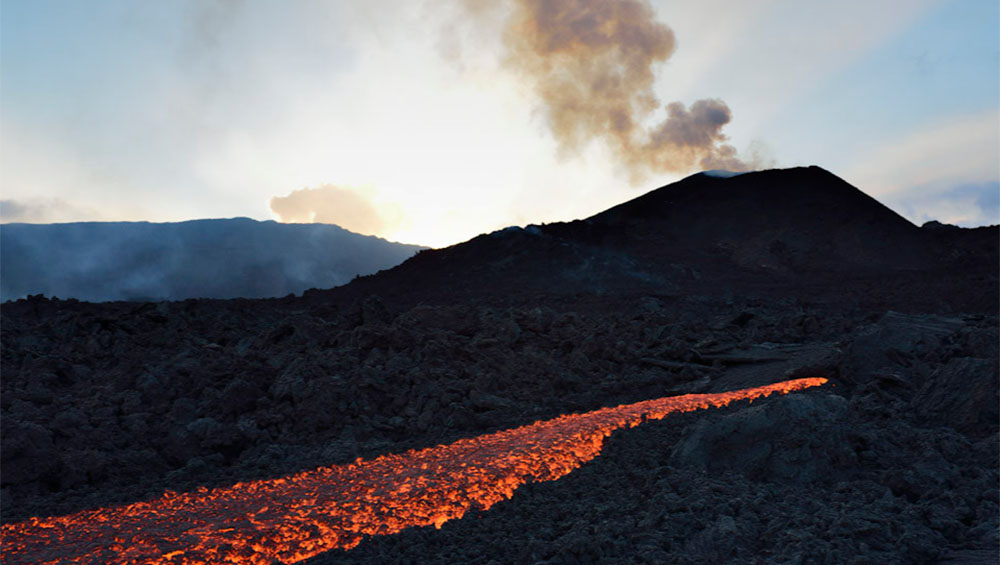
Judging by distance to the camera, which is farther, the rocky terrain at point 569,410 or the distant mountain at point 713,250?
the distant mountain at point 713,250

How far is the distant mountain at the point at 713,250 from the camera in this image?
26766 mm

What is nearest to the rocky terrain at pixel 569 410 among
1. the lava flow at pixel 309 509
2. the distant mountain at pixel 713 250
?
the lava flow at pixel 309 509

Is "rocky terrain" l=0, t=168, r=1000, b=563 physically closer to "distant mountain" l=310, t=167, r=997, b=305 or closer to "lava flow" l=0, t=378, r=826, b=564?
"lava flow" l=0, t=378, r=826, b=564

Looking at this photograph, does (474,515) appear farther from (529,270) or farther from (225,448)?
(529,270)

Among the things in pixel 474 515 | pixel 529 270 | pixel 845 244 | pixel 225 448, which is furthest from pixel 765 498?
pixel 845 244

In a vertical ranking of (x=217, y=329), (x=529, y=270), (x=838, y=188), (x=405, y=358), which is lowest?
(x=405, y=358)

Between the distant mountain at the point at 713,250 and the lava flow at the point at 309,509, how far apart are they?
1663 centimetres

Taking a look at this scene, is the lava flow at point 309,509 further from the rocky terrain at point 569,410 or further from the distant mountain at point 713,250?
the distant mountain at point 713,250

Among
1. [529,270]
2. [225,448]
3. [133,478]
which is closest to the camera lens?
[133,478]

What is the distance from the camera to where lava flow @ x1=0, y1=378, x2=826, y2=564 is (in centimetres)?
496

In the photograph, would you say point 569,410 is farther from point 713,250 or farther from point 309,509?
point 713,250

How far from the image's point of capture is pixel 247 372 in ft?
34.2

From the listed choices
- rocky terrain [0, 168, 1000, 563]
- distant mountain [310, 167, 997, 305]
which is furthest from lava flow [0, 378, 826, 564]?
distant mountain [310, 167, 997, 305]

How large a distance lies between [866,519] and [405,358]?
7981 millimetres
